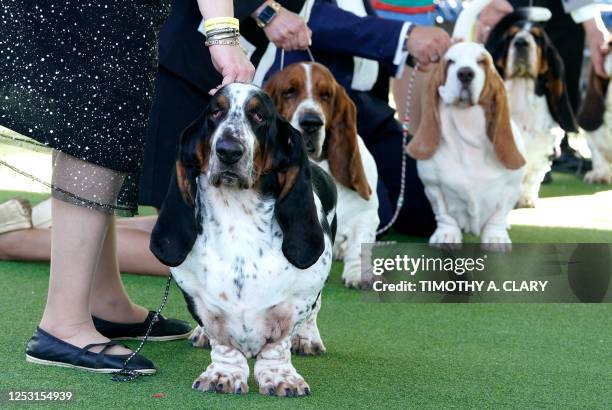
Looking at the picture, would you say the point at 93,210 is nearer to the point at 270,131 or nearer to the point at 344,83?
the point at 270,131

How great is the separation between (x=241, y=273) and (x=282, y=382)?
0.94 ft

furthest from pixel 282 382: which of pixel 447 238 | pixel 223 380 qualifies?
pixel 447 238

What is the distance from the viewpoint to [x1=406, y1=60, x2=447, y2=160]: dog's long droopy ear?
199 inches

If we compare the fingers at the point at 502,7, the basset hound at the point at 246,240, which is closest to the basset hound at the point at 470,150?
the fingers at the point at 502,7

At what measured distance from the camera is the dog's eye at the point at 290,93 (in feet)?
14.3

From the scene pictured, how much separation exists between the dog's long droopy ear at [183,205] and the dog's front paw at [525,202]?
3.96 meters

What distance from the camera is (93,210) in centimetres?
292

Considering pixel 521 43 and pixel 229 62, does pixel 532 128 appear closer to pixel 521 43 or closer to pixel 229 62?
pixel 521 43

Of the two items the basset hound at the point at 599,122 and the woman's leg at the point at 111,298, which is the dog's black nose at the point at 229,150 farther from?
the basset hound at the point at 599,122

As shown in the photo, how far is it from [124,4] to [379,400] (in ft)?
3.84

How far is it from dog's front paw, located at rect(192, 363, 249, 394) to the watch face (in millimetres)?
1578

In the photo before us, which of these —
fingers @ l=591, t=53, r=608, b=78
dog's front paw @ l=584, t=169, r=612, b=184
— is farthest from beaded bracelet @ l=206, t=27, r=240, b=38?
dog's front paw @ l=584, t=169, r=612, b=184

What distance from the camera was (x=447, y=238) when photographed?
5.10 m

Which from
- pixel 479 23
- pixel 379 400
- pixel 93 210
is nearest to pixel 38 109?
pixel 93 210
